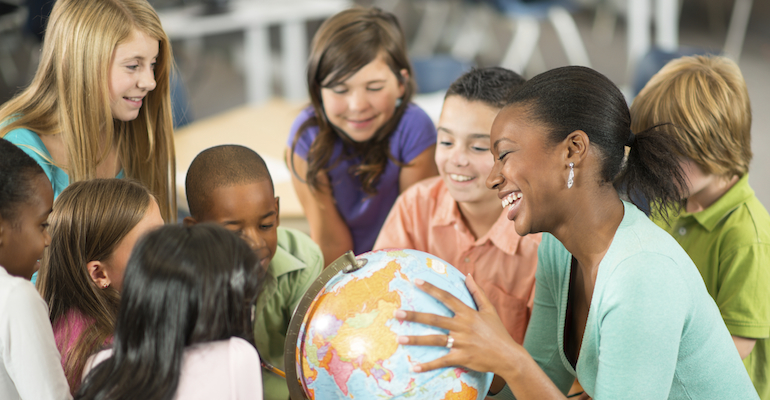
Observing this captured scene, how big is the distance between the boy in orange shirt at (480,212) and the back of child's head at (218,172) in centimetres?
59

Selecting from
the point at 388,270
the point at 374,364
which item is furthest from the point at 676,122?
the point at 374,364

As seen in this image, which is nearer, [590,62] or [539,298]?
[539,298]

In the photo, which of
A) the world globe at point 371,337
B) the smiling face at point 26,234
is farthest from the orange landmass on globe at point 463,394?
the smiling face at point 26,234

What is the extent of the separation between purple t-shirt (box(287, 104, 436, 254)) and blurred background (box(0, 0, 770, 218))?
24.5 inches

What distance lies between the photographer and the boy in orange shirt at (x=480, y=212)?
198cm

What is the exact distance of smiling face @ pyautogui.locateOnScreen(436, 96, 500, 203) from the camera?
1.96 metres

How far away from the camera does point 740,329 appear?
5.64 ft

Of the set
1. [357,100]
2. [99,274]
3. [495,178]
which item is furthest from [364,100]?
[99,274]

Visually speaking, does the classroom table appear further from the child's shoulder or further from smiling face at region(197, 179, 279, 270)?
smiling face at region(197, 179, 279, 270)

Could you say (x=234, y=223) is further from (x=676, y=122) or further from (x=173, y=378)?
(x=676, y=122)

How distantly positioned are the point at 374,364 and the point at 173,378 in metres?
0.38

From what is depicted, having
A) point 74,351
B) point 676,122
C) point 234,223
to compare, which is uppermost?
point 676,122

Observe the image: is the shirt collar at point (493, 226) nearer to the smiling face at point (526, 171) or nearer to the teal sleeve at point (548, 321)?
the teal sleeve at point (548, 321)

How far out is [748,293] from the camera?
1.71 metres
